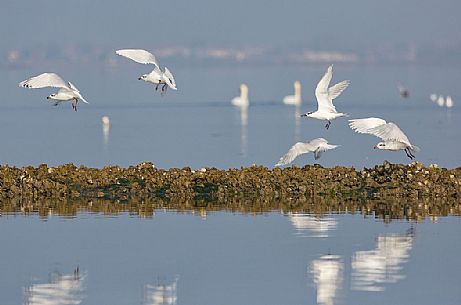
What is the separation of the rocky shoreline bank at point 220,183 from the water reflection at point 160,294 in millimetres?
8329

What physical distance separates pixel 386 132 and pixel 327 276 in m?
8.01

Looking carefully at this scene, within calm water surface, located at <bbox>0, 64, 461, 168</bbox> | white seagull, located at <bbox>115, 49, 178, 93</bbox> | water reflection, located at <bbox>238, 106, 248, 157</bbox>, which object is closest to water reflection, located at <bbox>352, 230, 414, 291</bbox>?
white seagull, located at <bbox>115, 49, 178, 93</bbox>

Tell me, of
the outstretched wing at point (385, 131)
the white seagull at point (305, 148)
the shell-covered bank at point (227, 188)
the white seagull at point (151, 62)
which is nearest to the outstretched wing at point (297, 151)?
the white seagull at point (305, 148)

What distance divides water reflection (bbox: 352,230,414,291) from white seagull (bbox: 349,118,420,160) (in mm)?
4321

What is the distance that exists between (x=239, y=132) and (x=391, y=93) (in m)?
51.6

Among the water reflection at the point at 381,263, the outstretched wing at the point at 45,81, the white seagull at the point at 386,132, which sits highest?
the outstretched wing at the point at 45,81

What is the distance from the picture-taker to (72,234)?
21.7 m

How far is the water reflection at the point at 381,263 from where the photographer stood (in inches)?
683

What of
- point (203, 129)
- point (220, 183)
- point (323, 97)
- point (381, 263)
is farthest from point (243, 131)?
point (381, 263)

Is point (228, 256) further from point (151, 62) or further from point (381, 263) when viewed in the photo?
point (151, 62)

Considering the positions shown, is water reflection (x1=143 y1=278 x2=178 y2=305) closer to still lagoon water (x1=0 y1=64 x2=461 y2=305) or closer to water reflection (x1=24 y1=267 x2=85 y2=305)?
still lagoon water (x1=0 y1=64 x2=461 y2=305)

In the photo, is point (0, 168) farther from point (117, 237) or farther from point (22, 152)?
point (22, 152)

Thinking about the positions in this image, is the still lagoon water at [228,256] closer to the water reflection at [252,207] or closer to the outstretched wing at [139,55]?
the water reflection at [252,207]

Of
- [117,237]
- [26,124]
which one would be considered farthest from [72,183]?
[26,124]
